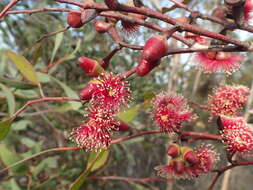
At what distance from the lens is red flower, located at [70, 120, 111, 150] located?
2.90 feet

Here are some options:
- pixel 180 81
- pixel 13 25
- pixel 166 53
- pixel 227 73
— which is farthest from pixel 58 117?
pixel 180 81

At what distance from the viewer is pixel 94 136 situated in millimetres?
892

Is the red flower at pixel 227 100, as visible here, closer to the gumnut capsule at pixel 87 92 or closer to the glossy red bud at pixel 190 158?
the glossy red bud at pixel 190 158

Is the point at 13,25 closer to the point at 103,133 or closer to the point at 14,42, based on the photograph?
the point at 14,42

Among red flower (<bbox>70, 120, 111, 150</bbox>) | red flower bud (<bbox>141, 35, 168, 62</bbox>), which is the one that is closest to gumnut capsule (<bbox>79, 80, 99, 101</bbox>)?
red flower (<bbox>70, 120, 111, 150</bbox>)

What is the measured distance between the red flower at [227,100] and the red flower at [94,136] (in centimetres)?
38

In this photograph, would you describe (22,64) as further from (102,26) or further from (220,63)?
(220,63)

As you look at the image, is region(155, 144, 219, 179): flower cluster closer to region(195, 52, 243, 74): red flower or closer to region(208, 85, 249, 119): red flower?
region(208, 85, 249, 119): red flower

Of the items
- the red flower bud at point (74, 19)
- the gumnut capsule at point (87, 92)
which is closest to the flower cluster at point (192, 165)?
the gumnut capsule at point (87, 92)

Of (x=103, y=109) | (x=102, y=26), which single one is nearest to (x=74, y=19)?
(x=102, y=26)

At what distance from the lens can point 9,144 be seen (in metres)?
2.14

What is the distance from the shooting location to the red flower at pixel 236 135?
0.86 meters

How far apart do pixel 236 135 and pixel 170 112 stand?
206mm

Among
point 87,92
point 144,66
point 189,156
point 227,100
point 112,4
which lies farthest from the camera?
Result: point 227,100
